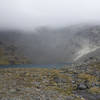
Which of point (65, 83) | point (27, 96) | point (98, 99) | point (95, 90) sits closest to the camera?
point (27, 96)

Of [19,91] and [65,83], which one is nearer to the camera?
[19,91]

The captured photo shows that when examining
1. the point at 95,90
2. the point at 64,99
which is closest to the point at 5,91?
the point at 64,99

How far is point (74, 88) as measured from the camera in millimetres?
37406

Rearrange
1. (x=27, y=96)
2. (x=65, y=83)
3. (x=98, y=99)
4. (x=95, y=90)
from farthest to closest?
(x=65, y=83), (x=95, y=90), (x=98, y=99), (x=27, y=96)

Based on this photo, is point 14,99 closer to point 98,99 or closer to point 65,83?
point 98,99

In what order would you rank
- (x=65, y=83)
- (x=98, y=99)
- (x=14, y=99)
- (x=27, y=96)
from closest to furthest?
(x=14, y=99)
(x=27, y=96)
(x=98, y=99)
(x=65, y=83)

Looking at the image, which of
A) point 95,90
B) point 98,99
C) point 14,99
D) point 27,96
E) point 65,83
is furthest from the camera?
point 65,83

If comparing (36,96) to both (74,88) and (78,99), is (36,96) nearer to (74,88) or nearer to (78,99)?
(78,99)

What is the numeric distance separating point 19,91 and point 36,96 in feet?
15.6

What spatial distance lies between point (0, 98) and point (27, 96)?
13.9 feet

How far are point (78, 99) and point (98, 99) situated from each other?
475 centimetres

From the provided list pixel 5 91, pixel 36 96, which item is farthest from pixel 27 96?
pixel 5 91

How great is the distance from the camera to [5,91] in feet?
102

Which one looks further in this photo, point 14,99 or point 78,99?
point 78,99
